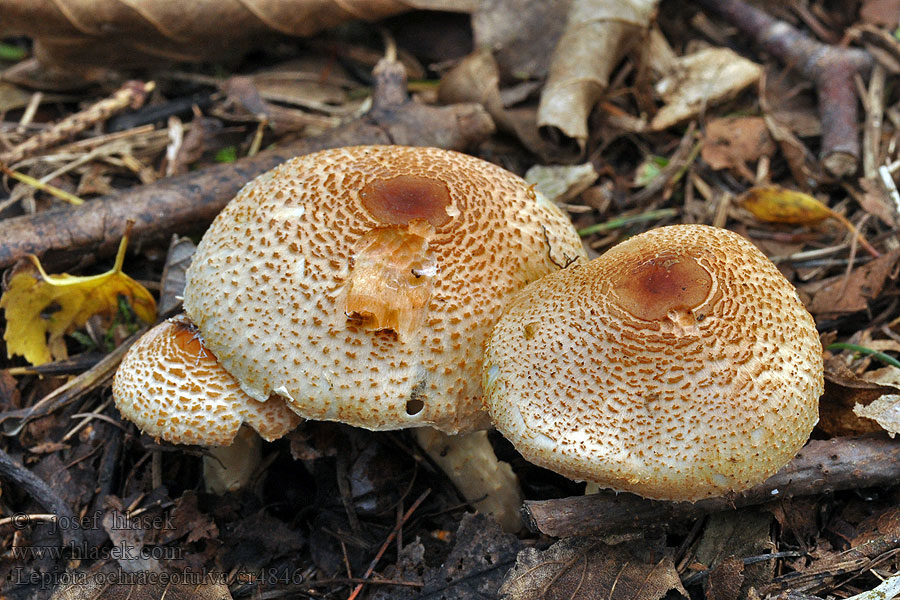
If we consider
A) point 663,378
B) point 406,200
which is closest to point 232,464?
point 406,200

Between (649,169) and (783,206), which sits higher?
(783,206)

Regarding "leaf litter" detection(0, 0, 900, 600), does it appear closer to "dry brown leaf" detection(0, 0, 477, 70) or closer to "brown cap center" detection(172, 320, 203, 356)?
"dry brown leaf" detection(0, 0, 477, 70)

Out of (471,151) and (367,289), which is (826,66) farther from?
(367,289)

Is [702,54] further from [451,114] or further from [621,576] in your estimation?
[621,576]

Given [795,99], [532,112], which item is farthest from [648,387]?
[795,99]

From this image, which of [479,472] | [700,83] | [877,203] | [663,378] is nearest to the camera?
[663,378]

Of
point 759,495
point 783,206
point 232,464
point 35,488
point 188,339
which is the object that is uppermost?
point 783,206
